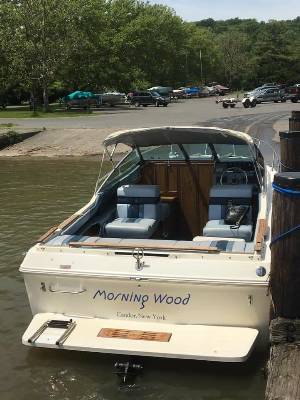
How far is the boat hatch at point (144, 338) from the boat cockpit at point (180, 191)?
954mm

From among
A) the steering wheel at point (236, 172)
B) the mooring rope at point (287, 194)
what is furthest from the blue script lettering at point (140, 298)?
the steering wheel at point (236, 172)

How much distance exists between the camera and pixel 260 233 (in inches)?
249

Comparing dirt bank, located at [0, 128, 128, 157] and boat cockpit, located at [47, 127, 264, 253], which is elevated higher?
boat cockpit, located at [47, 127, 264, 253]

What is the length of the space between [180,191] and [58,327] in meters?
3.93

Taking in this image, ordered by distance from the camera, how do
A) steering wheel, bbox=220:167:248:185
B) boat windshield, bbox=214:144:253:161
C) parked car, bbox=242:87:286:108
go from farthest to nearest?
parked car, bbox=242:87:286:108, boat windshield, bbox=214:144:253:161, steering wheel, bbox=220:167:248:185

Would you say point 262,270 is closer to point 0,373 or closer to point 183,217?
point 0,373

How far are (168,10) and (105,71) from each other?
28793 millimetres

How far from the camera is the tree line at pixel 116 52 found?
43.0 meters

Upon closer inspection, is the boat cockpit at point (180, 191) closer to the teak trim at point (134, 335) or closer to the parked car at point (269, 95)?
the teak trim at point (134, 335)

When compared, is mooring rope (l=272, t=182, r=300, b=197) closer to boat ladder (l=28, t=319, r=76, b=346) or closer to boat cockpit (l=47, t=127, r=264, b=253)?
boat cockpit (l=47, t=127, r=264, b=253)

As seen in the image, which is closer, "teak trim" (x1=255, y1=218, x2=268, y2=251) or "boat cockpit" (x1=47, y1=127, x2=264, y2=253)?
"teak trim" (x1=255, y1=218, x2=268, y2=251)

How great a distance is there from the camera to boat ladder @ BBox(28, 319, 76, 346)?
5.71 metres

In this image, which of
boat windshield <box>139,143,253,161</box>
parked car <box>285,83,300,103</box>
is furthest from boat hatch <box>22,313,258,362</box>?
parked car <box>285,83,300,103</box>

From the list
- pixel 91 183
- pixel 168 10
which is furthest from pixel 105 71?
pixel 91 183
